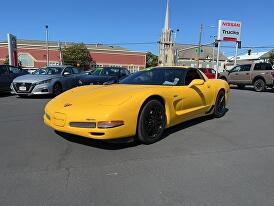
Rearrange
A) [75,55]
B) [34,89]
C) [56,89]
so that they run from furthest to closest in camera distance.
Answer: [75,55] < [56,89] < [34,89]

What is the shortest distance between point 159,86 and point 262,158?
2142 millimetres

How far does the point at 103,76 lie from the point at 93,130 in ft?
32.6

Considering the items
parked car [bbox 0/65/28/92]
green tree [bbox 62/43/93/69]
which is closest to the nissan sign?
parked car [bbox 0/65/28/92]

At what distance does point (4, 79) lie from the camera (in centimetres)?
1377

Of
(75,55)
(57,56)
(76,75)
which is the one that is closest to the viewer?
(76,75)

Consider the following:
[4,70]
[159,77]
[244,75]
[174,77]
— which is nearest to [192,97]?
[174,77]

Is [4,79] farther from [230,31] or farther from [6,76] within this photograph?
[230,31]

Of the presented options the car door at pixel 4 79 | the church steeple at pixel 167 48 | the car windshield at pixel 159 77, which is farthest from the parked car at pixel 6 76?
the church steeple at pixel 167 48

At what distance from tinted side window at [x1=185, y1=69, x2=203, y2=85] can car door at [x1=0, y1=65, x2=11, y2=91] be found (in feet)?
29.5

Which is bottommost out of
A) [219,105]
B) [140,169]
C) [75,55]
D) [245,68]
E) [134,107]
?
[140,169]

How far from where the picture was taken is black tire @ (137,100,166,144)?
5.33 metres

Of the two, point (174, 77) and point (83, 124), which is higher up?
point (174, 77)

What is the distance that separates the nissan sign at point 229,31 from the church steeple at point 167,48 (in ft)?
134

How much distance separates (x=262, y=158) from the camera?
16.3 feet
